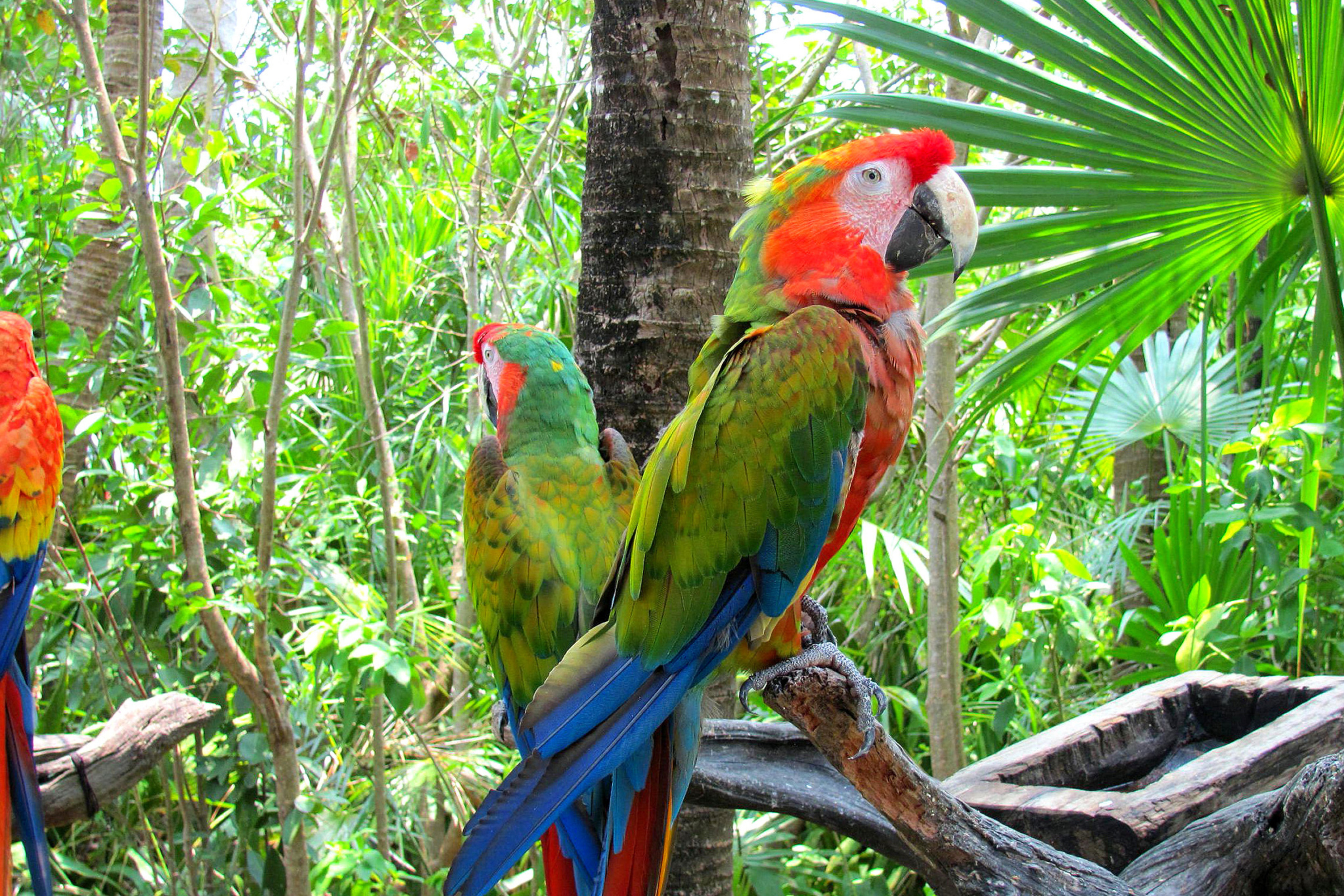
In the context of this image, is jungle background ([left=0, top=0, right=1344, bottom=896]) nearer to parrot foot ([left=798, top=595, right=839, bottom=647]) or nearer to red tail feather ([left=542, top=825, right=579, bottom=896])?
parrot foot ([left=798, top=595, right=839, bottom=647])

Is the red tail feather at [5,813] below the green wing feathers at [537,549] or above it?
below

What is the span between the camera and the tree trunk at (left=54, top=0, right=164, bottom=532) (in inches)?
96.4

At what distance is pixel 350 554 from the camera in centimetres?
308

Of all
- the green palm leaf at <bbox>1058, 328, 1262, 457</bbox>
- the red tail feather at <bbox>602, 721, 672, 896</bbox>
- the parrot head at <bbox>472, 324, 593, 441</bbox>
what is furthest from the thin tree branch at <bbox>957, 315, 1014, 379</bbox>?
the red tail feather at <bbox>602, 721, 672, 896</bbox>

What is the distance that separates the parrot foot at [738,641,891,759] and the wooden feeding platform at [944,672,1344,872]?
0.85 ft

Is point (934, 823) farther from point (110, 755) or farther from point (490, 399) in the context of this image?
point (110, 755)

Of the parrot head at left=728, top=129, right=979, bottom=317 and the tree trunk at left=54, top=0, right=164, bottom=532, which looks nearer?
the parrot head at left=728, top=129, right=979, bottom=317

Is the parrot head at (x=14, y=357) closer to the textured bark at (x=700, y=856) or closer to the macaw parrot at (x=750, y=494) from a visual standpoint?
the macaw parrot at (x=750, y=494)

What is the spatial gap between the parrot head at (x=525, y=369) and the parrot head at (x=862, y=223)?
291 millimetres

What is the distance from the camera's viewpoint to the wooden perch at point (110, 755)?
6.01ft

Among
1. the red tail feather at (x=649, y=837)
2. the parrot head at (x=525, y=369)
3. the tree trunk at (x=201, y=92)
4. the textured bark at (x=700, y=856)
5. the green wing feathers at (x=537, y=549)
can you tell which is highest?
the tree trunk at (x=201, y=92)

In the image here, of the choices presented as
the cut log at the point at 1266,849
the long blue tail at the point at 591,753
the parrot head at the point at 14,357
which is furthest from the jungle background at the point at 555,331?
the cut log at the point at 1266,849

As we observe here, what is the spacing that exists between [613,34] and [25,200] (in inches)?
62.4

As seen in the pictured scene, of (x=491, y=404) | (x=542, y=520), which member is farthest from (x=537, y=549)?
(x=491, y=404)
